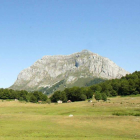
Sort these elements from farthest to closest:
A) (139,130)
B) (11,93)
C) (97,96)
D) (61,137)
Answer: (11,93) → (97,96) → (139,130) → (61,137)

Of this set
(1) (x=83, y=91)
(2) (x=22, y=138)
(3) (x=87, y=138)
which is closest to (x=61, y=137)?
(3) (x=87, y=138)

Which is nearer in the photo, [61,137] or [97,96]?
[61,137]

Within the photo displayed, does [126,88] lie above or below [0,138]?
above

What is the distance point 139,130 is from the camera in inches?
1470

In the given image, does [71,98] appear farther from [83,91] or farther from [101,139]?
[101,139]

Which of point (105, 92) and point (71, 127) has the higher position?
point (105, 92)

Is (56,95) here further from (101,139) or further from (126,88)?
(101,139)

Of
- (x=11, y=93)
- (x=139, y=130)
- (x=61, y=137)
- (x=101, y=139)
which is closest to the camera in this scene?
(x=101, y=139)

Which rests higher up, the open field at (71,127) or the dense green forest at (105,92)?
the dense green forest at (105,92)

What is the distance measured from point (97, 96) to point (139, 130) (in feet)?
244

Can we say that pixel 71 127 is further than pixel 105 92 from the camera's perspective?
No

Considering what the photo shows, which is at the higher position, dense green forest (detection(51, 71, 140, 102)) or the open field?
dense green forest (detection(51, 71, 140, 102))

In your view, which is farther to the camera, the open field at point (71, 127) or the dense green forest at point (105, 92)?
the dense green forest at point (105, 92)

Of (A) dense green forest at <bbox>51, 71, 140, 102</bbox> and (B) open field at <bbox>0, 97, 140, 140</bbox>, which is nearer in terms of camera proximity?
(B) open field at <bbox>0, 97, 140, 140</bbox>
